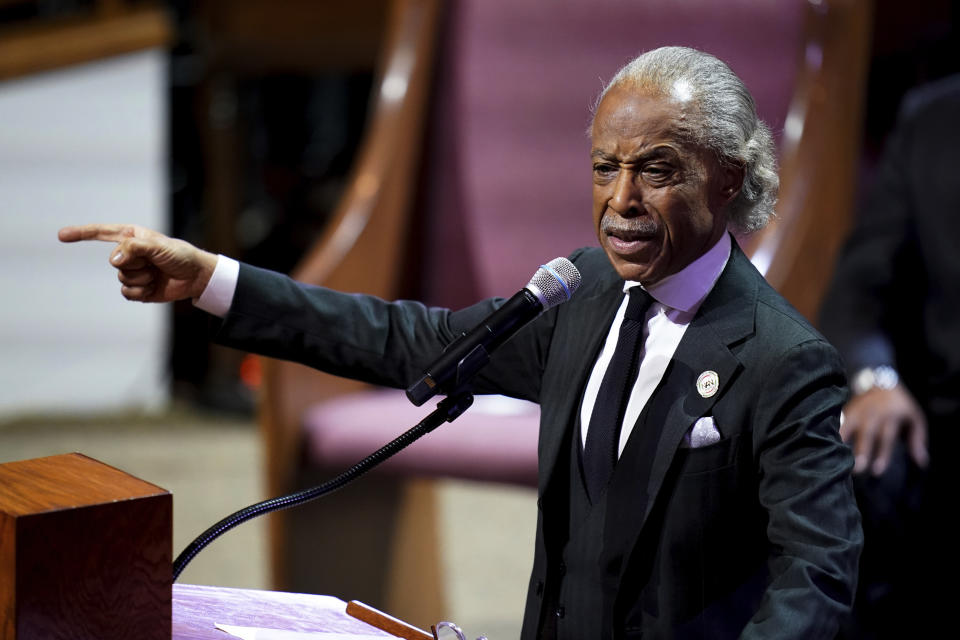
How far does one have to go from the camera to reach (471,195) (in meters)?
2.11

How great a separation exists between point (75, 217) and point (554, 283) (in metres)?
2.76

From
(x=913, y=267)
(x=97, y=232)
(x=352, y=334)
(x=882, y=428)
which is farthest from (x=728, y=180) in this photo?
(x=913, y=267)

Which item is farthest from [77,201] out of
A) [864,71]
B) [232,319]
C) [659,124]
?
[659,124]

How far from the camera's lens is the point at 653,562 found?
2.83ft

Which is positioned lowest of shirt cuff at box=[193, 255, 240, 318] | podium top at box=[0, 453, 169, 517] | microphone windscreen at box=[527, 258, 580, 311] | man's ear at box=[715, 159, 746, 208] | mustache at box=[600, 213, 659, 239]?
podium top at box=[0, 453, 169, 517]

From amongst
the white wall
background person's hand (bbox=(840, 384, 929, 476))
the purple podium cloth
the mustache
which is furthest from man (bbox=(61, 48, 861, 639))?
the white wall

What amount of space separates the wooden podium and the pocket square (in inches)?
12.7

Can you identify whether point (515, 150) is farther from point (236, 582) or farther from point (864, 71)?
point (236, 582)

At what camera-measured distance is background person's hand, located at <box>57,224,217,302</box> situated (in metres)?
0.94

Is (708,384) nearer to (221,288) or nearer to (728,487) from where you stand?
(728,487)

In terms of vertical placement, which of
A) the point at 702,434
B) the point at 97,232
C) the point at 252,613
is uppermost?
the point at 97,232

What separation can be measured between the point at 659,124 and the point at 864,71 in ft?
3.93

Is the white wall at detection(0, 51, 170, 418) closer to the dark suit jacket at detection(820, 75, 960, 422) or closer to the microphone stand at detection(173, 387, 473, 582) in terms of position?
the dark suit jacket at detection(820, 75, 960, 422)

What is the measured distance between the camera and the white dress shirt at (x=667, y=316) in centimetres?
89
